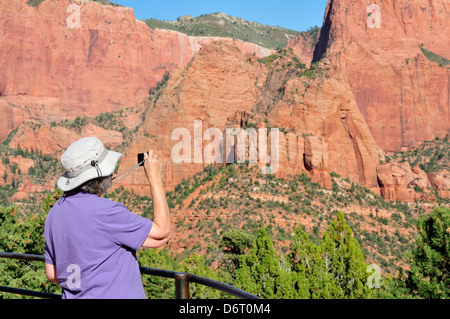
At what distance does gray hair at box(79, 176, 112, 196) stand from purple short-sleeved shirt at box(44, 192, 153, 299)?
8 centimetres

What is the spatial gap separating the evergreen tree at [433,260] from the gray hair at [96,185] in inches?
1076

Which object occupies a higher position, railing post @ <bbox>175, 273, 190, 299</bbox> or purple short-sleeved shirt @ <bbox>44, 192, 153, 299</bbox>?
purple short-sleeved shirt @ <bbox>44, 192, 153, 299</bbox>

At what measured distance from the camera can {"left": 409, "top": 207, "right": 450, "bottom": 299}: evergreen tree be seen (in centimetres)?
2706

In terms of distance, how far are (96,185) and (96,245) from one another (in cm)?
53

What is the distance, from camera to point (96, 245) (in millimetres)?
3535

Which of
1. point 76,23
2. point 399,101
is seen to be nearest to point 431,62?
point 399,101

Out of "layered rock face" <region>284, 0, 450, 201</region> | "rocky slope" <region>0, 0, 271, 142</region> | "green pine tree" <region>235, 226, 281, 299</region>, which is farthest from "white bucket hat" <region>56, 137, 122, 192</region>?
"rocky slope" <region>0, 0, 271, 142</region>

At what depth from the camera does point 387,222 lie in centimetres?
6681

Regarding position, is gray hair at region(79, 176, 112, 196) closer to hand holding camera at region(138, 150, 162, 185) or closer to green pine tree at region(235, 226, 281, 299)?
hand holding camera at region(138, 150, 162, 185)

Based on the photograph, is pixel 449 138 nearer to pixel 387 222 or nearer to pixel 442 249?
pixel 387 222

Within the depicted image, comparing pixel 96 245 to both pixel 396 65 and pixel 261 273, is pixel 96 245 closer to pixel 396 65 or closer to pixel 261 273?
pixel 261 273

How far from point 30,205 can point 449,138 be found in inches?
3604

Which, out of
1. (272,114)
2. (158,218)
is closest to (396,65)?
(272,114)
